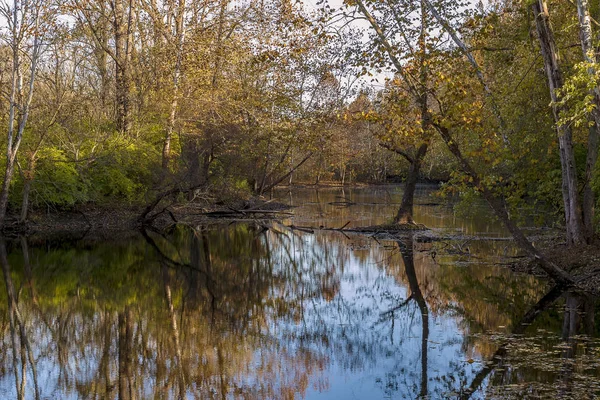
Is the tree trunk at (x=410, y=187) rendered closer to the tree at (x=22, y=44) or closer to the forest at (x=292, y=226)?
the forest at (x=292, y=226)

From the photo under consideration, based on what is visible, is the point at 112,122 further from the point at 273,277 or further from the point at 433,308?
the point at 433,308

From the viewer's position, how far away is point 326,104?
32.9 meters

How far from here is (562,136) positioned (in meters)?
14.4

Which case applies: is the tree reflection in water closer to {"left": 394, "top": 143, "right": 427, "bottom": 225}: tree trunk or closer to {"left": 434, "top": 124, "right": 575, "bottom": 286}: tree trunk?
{"left": 434, "top": 124, "right": 575, "bottom": 286}: tree trunk

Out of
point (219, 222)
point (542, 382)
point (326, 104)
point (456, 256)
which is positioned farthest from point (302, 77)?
point (542, 382)

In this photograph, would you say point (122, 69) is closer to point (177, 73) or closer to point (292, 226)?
point (177, 73)

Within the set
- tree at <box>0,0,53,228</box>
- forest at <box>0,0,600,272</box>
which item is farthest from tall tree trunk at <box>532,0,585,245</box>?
tree at <box>0,0,53,228</box>

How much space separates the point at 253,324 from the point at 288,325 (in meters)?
0.62

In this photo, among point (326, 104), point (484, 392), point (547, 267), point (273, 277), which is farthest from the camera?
point (326, 104)

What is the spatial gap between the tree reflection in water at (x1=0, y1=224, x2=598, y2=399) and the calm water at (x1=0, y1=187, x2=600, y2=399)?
4 cm

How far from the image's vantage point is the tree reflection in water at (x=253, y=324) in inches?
329

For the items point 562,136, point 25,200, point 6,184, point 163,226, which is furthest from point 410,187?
point 6,184

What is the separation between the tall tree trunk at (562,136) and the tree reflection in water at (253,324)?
1639 mm

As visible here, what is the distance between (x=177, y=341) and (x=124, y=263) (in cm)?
817
